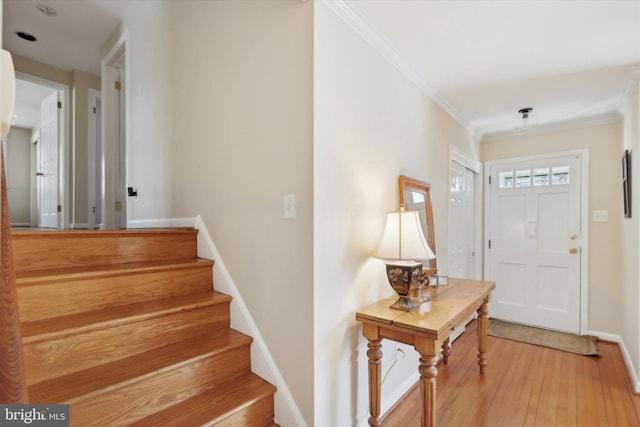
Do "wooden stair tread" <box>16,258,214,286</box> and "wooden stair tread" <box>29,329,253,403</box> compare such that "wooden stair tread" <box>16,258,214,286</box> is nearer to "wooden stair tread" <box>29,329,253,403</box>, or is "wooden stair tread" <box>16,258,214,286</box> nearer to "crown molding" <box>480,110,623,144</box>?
"wooden stair tread" <box>29,329,253,403</box>

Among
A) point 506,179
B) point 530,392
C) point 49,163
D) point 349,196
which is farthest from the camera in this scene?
point 49,163

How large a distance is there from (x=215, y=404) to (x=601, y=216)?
400 centimetres

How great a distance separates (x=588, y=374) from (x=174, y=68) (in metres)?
4.22

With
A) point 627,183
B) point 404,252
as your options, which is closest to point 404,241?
point 404,252

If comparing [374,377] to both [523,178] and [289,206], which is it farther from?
[523,178]

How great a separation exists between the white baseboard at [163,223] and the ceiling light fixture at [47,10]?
203cm

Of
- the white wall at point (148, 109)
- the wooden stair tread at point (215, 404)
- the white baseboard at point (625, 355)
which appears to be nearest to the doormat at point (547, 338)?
the white baseboard at point (625, 355)

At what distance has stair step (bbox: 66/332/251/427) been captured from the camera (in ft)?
3.76

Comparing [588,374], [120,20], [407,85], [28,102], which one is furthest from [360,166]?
[28,102]

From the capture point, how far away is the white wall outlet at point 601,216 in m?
3.14

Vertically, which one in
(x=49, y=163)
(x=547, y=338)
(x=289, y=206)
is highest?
(x=49, y=163)

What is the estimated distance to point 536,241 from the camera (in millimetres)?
3539

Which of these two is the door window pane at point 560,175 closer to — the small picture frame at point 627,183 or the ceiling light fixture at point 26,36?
the small picture frame at point 627,183

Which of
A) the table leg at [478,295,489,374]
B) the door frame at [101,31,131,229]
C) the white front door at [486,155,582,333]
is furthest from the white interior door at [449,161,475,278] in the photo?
the door frame at [101,31,131,229]
